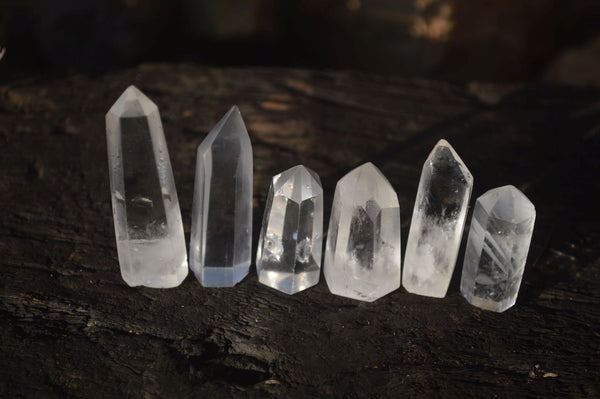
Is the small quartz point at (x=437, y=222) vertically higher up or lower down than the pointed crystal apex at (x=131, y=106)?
lower down

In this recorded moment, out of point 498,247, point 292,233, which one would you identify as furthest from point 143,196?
point 498,247

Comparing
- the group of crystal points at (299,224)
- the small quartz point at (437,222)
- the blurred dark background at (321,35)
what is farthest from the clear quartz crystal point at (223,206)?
the blurred dark background at (321,35)

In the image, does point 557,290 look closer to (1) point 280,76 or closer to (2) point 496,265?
(2) point 496,265

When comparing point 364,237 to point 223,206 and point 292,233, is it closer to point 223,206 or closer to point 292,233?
point 292,233

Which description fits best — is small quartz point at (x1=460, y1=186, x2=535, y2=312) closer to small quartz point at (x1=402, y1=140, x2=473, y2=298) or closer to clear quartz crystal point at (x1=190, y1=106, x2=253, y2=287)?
small quartz point at (x1=402, y1=140, x2=473, y2=298)

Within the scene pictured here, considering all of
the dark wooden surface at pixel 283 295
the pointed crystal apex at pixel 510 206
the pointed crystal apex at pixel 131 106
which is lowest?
the dark wooden surface at pixel 283 295

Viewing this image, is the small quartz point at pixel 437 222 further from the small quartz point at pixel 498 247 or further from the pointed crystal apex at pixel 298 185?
the pointed crystal apex at pixel 298 185

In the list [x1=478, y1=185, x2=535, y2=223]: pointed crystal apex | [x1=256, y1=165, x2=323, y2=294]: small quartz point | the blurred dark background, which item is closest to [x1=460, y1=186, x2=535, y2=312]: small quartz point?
[x1=478, y1=185, x2=535, y2=223]: pointed crystal apex
